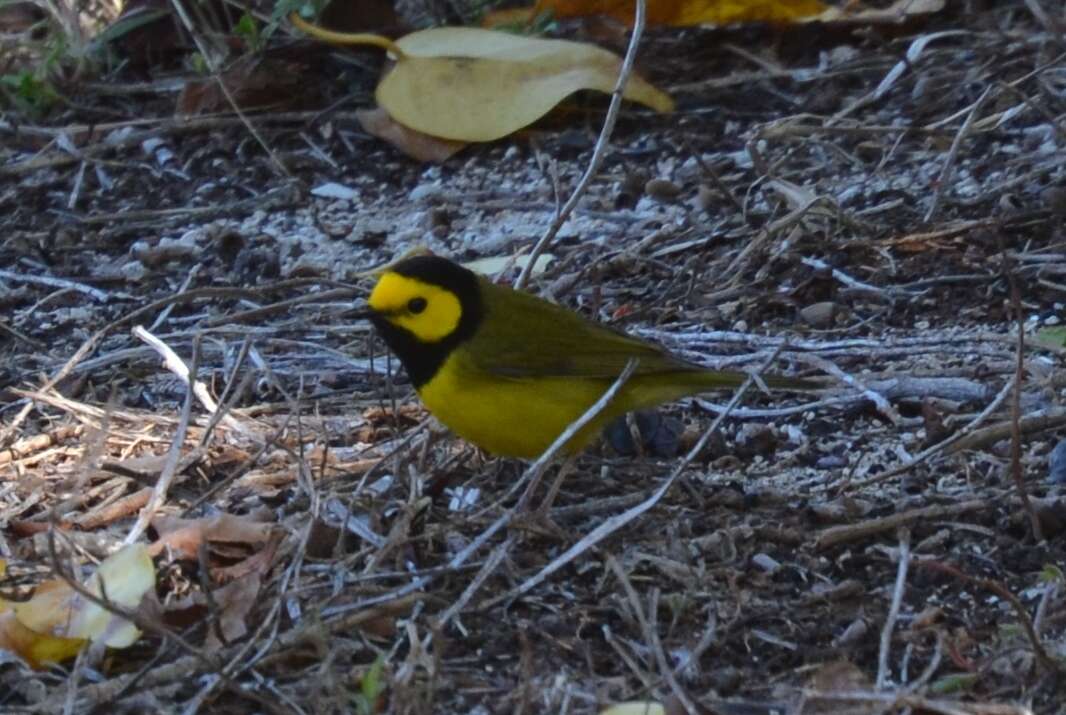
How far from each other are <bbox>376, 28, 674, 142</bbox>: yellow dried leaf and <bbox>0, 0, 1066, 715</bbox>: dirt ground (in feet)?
0.60

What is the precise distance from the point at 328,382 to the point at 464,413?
30.9 inches

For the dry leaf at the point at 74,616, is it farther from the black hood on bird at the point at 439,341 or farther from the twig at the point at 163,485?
the black hood on bird at the point at 439,341

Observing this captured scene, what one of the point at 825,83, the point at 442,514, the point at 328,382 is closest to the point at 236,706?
the point at 442,514

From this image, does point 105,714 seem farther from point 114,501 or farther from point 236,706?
point 114,501

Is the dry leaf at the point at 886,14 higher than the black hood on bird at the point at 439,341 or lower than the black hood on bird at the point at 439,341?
lower

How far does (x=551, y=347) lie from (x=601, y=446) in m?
0.32

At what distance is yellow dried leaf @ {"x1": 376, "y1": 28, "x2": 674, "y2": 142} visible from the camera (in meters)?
5.86

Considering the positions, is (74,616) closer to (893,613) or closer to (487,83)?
(893,613)

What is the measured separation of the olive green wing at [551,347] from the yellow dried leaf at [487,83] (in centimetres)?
163

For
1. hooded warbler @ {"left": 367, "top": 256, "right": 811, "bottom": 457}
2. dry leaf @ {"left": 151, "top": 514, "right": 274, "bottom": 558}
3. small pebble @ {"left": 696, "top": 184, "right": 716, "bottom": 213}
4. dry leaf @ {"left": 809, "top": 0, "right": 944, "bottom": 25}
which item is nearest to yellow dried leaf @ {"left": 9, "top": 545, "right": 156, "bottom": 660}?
dry leaf @ {"left": 151, "top": 514, "right": 274, "bottom": 558}

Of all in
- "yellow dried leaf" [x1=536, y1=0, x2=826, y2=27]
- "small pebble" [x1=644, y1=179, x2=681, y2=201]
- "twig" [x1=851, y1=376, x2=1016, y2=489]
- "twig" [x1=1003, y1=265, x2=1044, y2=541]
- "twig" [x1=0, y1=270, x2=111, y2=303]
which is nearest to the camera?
"twig" [x1=1003, y1=265, x2=1044, y2=541]

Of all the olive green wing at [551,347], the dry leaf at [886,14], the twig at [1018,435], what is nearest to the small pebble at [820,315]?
the olive green wing at [551,347]

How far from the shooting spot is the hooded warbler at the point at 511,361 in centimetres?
411

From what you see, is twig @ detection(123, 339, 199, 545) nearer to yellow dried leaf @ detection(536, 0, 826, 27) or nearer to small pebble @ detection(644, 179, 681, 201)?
small pebble @ detection(644, 179, 681, 201)
